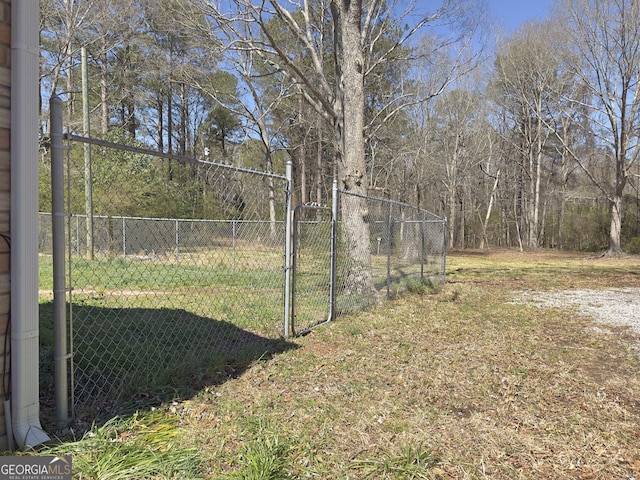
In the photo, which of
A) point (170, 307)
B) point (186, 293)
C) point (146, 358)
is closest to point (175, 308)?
point (170, 307)

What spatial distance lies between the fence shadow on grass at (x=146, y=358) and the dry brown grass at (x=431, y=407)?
23cm

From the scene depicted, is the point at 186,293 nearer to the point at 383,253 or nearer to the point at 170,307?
the point at 170,307

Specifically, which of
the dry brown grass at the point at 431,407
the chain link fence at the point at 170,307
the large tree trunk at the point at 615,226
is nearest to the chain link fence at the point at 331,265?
the chain link fence at the point at 170,307

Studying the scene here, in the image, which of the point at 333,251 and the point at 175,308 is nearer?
the point at 333,251

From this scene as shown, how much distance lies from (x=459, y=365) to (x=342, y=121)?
18.8 ft

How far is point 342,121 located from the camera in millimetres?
8273

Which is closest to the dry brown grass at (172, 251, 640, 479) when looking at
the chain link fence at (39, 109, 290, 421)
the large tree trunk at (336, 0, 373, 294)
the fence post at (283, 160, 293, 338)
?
the chain link fence at (39, 109, 290, 421)

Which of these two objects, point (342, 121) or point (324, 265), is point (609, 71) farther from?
point (324, 265)

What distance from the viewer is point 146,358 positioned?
370 centimetres

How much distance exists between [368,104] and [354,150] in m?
15.2

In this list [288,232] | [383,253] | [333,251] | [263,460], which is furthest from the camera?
[383,253]

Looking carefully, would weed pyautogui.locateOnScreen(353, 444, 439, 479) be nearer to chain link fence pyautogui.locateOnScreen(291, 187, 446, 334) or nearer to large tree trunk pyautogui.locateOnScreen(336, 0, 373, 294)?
chain link fence pyautogui.locateOnScreen(291, 187, 446, 334)

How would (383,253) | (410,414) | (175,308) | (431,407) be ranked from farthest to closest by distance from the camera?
(383,253) < (175,308) < (431,407) < (410,414)

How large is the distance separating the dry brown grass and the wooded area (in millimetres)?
1920
